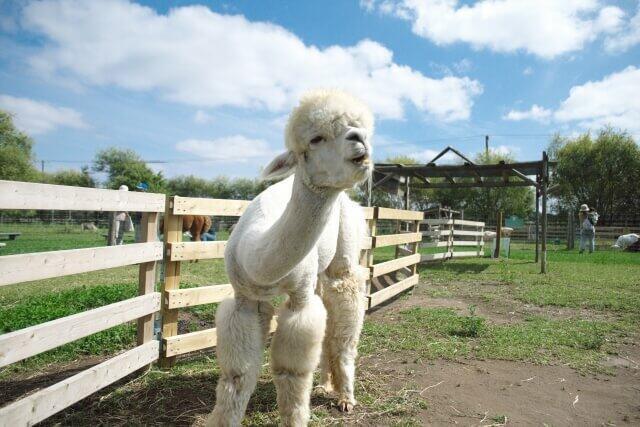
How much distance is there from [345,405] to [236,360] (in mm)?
1403

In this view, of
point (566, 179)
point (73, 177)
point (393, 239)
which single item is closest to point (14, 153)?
point (73, 177)

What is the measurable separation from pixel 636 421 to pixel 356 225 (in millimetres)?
2932

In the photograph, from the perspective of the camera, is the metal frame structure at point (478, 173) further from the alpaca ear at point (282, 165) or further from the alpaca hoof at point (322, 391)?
the alpaca ear at point (282, 165)

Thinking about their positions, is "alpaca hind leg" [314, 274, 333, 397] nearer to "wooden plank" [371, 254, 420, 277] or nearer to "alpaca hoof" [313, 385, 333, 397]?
"alpaca hoof" [313, 385, 333, 397]

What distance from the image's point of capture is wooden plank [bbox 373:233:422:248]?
283 inches

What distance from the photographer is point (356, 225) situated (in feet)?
14.3

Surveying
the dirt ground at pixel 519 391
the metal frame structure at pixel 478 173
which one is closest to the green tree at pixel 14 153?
the metal frame structure at pixel 478 173

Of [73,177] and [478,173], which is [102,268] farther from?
[73,177]

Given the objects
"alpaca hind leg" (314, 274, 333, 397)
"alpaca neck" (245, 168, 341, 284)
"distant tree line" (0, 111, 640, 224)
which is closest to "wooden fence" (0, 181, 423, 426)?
"alpaca hind leg" (314, 274, 333, 397)

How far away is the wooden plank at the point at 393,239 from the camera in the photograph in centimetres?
720

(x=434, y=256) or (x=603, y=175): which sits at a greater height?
(x=603, y=175)

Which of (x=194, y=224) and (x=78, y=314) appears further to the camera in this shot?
(x=194, y=224)

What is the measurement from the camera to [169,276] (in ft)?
14.4

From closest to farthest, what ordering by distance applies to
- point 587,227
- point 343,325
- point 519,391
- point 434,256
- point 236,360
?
point 236,360 → point 343,325 → point 519,391 → point 434,256 → point 587,227
